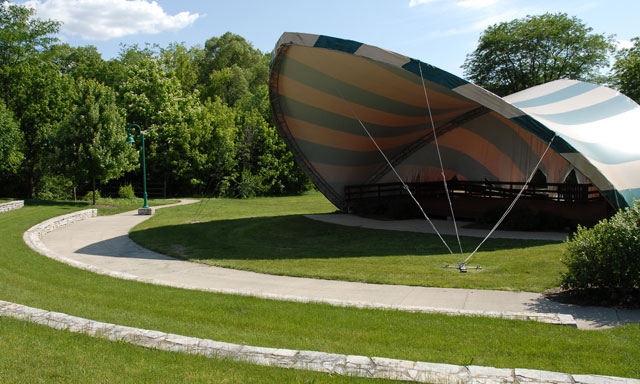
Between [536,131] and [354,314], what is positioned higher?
[536,131]

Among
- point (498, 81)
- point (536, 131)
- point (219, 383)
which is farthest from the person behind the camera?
point (498, 81)

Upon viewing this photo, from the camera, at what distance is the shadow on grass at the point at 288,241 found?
464 inches

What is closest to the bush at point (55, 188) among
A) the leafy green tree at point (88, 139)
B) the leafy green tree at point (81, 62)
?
the leafy green tree at point (88, 139)

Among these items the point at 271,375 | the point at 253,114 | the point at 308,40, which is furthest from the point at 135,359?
the point at 253,114

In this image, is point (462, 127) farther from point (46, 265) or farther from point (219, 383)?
point (219, 383)

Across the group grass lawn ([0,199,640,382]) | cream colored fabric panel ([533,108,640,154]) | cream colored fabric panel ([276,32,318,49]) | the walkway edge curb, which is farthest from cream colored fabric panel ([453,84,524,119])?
grass lawn ([0,199,640,382])

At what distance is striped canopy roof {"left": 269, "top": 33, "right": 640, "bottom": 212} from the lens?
11.4 meters

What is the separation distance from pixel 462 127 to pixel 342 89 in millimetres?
7093

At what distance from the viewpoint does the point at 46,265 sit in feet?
33.6

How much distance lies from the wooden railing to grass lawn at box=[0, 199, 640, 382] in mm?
12007

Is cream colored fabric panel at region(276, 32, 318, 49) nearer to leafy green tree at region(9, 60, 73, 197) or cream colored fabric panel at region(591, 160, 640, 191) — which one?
cream colored fabric panel at region(591, 160, 640, 191)

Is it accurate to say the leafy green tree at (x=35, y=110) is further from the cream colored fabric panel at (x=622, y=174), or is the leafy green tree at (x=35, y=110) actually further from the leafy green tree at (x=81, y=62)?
the cream colored fabric panel at (x=622, y=174)

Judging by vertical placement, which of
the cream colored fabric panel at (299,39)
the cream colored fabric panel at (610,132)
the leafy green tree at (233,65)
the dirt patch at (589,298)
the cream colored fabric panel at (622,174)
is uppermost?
the leafy green tree at (233,65)

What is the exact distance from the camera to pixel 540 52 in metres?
46.2
